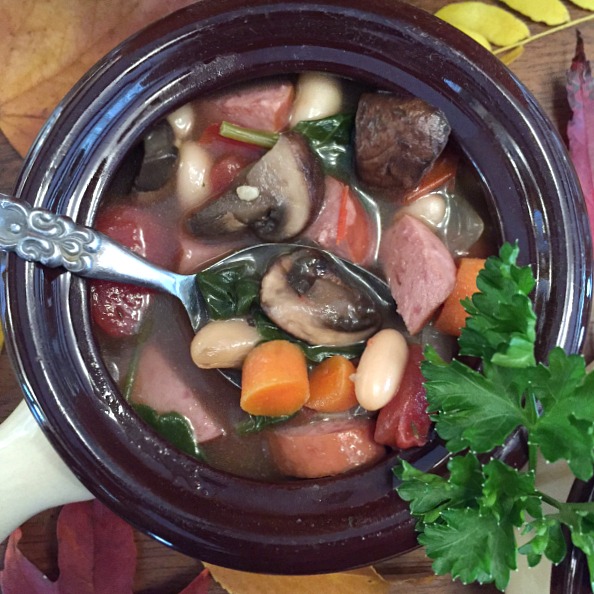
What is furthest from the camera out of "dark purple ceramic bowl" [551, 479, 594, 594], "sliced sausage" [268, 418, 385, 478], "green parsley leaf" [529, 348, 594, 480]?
"sliced sausage" [268, 418, 385, 478]

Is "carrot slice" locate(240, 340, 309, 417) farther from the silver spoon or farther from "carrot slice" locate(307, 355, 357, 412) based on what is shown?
the silver spoon

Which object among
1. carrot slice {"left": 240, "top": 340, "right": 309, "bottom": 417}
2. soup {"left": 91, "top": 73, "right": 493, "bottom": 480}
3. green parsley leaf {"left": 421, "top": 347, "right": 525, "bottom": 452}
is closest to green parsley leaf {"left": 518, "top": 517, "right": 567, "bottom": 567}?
green parsley leaf {"left": 421, "top": 347, "right": 525, "bottom": 452}

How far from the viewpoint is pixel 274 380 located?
1106 mm

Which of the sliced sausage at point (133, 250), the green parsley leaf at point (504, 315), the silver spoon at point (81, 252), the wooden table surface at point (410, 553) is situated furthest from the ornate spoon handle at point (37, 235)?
the green parsley leaf at point (504, 315)

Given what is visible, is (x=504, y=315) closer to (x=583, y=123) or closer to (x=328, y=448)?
(x=328, y=448)

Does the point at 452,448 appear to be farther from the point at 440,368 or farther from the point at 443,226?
the point at 443,226

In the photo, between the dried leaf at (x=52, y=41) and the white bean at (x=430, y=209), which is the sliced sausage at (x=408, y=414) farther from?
the dried leaf at (x=52, y=41)

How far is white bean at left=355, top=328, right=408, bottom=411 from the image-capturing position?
3.60ft

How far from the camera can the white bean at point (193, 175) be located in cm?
118

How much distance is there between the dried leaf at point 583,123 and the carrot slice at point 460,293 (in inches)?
11.7

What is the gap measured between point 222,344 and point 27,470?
0.37 metres

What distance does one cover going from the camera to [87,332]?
1038mm

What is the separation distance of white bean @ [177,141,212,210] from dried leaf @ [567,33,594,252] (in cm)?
63

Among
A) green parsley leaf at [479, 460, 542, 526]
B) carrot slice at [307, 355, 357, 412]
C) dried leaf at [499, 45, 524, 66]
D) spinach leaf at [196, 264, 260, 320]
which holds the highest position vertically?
dried leaf at [499, 45, 524, 66]
